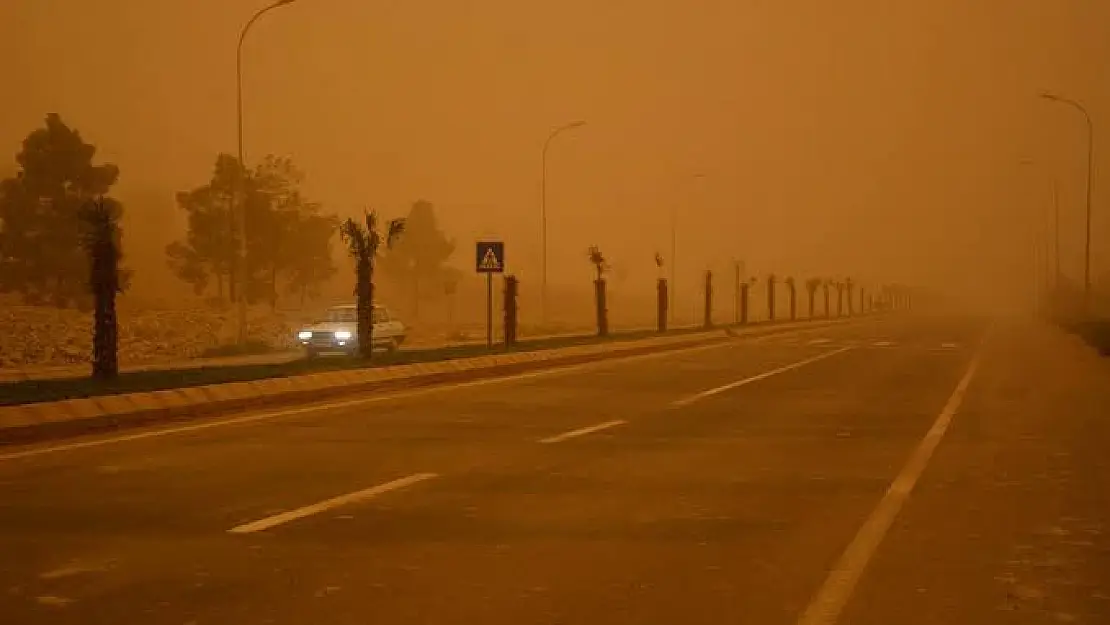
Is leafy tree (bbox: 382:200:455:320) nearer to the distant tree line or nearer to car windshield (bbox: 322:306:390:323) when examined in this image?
the distant tree line

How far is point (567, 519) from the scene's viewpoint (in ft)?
28.5

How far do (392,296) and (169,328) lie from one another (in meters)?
99.7

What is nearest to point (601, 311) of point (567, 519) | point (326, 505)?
point (326, 505)

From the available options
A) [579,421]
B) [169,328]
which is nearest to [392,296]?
[169,328]

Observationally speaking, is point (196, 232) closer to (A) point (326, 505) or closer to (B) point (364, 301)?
(B) point (364, 301)

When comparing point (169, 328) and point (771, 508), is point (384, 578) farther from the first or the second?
point (169, 328)

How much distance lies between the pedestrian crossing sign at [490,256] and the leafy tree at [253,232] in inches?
1722

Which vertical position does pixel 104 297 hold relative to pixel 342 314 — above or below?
above

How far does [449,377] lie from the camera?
25.0 meters

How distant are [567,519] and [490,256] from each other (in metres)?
21.3

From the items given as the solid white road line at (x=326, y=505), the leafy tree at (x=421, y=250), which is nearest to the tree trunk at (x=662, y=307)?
the solid white road line at (x=326, y=505)

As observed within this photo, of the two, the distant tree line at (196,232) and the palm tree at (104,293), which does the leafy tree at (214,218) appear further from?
the palm tree at (104,293)

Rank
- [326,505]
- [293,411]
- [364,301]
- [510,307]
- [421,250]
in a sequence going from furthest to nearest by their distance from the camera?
[421,250], [510,307], [364,301], [293,411], [326,505]

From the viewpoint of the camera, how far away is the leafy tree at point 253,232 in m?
72.8
